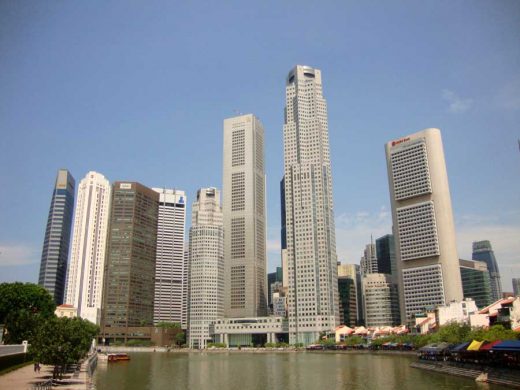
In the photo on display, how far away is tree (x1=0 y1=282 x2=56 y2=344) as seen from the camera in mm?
112062

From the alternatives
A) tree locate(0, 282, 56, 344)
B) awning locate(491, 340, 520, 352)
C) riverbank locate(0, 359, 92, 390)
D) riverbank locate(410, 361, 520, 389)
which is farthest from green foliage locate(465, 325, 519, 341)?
tree locate(0, 282, 56, 344)

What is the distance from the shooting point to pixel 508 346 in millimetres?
73188

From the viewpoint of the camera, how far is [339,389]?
2741 inches

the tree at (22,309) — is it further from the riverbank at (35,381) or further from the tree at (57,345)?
the tree at (57,345)

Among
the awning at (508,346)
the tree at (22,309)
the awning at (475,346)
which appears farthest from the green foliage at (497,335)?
the tree at (22,309)

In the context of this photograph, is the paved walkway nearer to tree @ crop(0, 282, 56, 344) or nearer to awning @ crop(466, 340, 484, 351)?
tree @ crop(0, 282, 56, 344)

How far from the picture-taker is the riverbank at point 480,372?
2657 inches

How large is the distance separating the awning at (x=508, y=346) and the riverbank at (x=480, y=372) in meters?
3.10

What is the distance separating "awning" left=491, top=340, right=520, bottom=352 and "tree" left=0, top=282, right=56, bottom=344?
301ft

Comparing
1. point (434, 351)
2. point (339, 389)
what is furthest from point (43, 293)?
point (434, 351)

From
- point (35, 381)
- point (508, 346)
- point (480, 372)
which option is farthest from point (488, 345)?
point (35, 381)

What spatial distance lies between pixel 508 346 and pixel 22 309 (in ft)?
354

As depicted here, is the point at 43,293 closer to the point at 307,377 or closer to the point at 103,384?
the point at 103,384

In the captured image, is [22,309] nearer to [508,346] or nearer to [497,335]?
[508,346]
